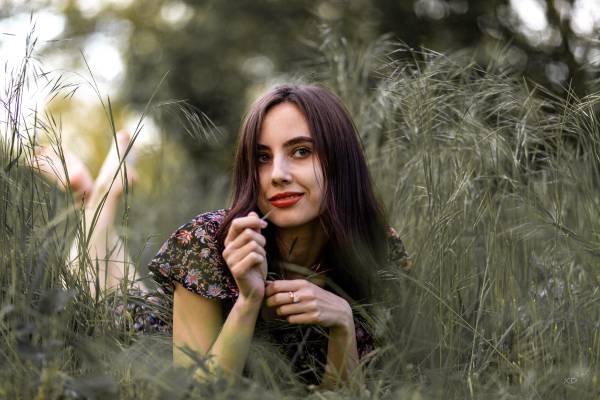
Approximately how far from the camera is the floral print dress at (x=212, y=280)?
181 centimetres

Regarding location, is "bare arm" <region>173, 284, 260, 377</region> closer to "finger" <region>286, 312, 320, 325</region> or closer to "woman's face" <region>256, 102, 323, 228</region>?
"finger" <region>286, 312, 320, 325</region>

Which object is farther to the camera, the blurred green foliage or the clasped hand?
the blurred green foliage

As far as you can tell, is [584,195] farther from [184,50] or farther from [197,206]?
[184,50]

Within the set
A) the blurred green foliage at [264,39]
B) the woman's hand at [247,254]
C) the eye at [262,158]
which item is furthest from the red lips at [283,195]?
the blurred green foliage at [264,39]

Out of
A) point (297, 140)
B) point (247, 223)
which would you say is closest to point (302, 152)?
point (297, 140)

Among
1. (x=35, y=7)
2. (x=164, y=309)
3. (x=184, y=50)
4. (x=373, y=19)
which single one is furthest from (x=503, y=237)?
(x=184, y=50)

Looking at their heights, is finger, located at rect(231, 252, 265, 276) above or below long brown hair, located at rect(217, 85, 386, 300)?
below

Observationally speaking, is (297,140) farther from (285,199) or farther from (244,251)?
(244,251)

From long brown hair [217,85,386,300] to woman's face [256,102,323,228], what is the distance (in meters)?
0.02

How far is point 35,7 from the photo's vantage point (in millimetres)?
1904

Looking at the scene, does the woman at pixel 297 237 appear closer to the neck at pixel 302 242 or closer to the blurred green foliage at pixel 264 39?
the neck at pixel 302 242

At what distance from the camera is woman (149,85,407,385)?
174 cm

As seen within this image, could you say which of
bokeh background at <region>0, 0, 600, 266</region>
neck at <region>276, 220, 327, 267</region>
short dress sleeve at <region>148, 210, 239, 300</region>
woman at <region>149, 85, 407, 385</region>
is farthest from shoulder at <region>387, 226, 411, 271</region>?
bokeh background at <region>0, 0, 600, 266</region>

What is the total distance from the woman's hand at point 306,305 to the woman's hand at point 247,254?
1.8 inches
